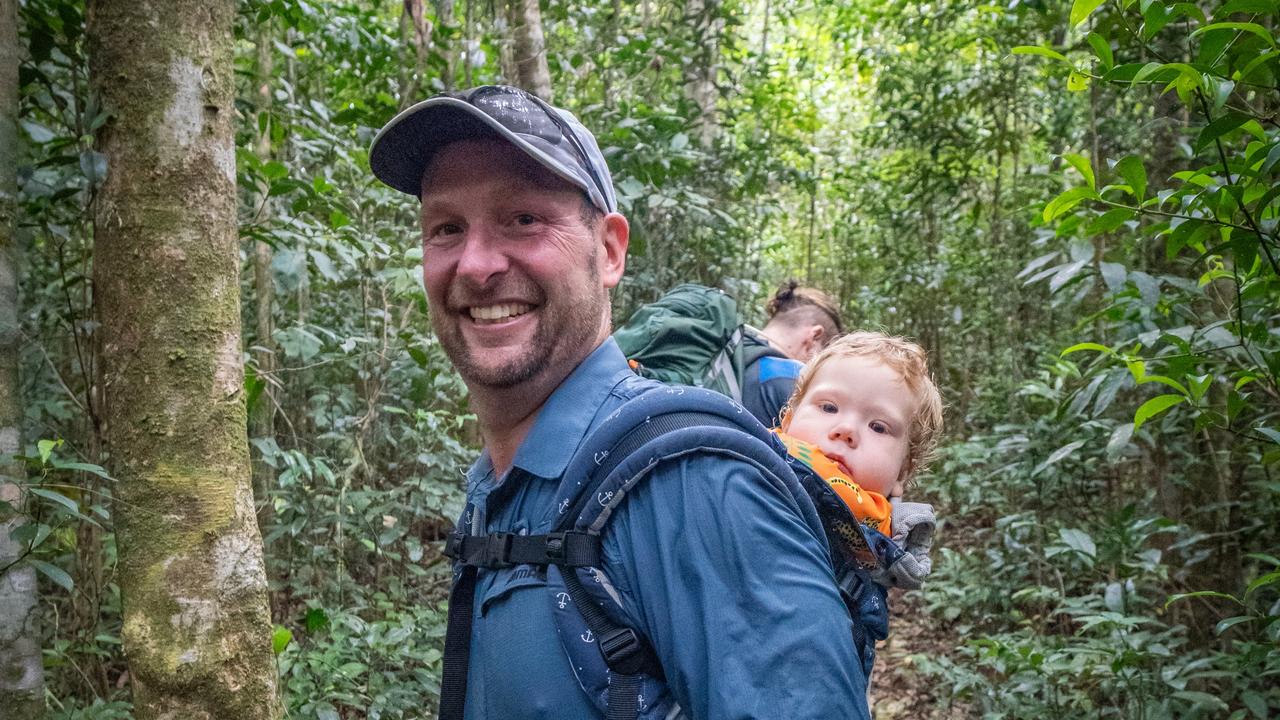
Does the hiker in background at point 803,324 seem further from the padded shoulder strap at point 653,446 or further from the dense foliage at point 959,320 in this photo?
the padded shoulder strap at point 653,446

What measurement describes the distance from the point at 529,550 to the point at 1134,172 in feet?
5.32

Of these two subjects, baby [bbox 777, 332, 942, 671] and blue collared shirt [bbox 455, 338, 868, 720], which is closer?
blue collared shirt [bbox 455, 338, 868, 720]

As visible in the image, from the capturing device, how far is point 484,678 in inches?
49.9

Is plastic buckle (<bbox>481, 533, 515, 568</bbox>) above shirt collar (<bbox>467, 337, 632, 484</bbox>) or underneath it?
underneath

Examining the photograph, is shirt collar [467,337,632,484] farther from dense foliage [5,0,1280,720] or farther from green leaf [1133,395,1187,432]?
green leaf [1133,395,1187,432]

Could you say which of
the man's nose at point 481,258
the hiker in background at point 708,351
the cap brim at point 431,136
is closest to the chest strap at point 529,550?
the man's nose at point 481,258

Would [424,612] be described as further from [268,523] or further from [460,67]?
[460,67]

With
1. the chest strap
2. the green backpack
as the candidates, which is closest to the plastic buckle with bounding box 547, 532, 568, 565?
the chest strap

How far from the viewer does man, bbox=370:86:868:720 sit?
3.43 ft

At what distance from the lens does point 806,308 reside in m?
4.69

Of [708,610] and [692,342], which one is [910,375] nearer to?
[708,610]

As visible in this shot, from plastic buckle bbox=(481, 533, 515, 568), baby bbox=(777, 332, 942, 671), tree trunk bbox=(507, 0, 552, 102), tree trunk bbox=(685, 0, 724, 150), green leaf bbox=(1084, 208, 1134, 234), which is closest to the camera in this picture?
plastic buckle bbox=(481, 533, 515, 568)

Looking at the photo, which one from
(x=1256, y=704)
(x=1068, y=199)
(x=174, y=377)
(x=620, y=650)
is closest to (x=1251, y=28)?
(x=1068, y=199)

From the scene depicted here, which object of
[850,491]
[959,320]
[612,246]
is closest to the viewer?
[612,246]
